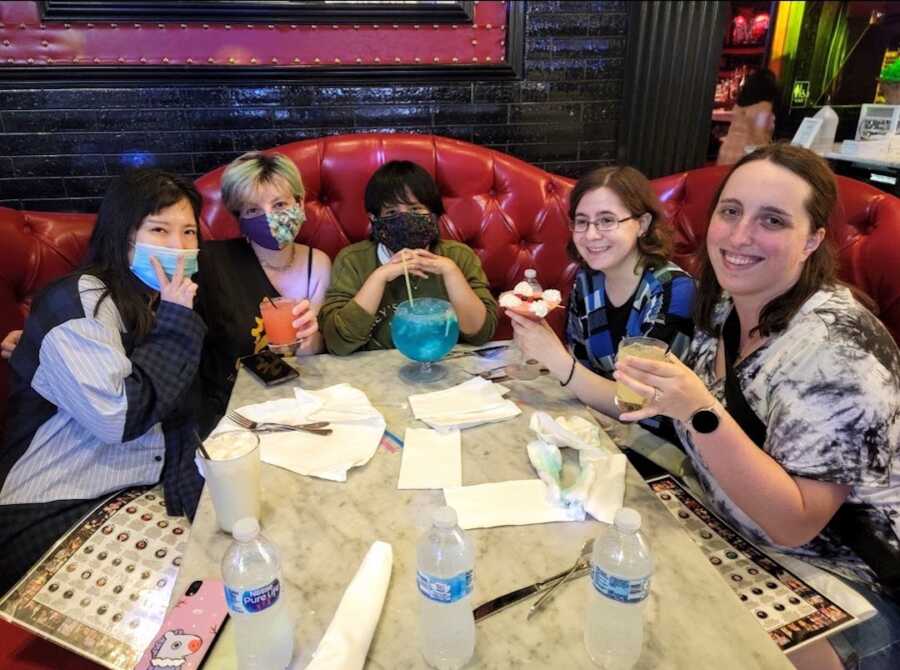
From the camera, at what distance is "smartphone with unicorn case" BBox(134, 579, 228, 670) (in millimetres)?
785

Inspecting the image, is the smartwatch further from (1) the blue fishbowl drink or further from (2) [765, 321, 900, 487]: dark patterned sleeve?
(1) the blue fishbowl drink

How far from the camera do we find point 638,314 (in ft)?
5.78

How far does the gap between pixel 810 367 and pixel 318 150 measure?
1948 mm

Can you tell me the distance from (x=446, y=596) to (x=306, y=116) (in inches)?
95.6

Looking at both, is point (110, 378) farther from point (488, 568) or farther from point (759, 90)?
point (759, 90)

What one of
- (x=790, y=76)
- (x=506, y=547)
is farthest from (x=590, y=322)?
(x=790, y=76)

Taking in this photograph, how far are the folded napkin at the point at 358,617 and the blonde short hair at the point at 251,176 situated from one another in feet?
4.46

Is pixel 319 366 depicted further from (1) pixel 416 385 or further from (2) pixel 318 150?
(2) pixel 318 150

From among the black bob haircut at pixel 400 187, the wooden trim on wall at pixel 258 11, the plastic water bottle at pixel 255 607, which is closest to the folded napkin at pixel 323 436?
the plastic water bottle at pixel 255 607

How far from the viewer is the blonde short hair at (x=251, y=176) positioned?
1903 millimetres

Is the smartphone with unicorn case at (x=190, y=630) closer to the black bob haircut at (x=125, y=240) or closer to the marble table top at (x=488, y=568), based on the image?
the marble table top at (x=488, y=568)

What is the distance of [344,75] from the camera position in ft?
8.65

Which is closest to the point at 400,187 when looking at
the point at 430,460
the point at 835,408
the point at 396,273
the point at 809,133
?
the point at 396,273

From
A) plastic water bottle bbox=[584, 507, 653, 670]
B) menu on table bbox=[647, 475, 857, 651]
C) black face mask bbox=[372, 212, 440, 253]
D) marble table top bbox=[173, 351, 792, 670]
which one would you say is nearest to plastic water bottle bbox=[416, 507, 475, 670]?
marble table top bbox=[173, 351, 792, 670]
